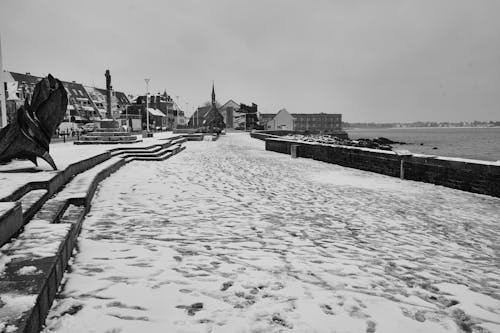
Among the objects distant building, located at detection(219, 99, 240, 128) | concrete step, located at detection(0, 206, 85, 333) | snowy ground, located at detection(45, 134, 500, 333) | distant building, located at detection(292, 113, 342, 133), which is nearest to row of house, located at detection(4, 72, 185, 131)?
distant building, located at detection(219, 99, 240, 128)

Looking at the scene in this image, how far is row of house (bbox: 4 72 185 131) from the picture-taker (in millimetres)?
52928

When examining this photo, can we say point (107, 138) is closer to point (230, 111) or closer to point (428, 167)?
point (428, 167)

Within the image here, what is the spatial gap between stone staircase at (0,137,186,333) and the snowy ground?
0.25 m

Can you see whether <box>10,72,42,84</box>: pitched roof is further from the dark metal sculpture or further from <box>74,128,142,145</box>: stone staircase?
the dark metal sculpture

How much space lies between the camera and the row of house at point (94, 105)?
5293 cm

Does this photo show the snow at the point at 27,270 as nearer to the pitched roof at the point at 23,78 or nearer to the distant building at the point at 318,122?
the pitched roof at the point at 23,78

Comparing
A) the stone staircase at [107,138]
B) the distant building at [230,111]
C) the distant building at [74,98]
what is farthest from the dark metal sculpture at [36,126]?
the distant building at [230,111]

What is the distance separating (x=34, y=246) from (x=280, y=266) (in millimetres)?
2731

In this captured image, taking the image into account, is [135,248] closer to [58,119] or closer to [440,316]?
[440,316]

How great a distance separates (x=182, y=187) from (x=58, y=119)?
3.59 m

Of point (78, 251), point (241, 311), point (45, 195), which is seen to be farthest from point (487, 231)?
point (45, 195)

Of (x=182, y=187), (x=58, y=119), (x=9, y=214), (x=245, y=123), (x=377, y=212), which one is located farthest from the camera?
(x=245, y=123)

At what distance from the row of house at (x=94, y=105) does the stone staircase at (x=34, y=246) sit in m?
46.3

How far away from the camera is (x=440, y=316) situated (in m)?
3.31
